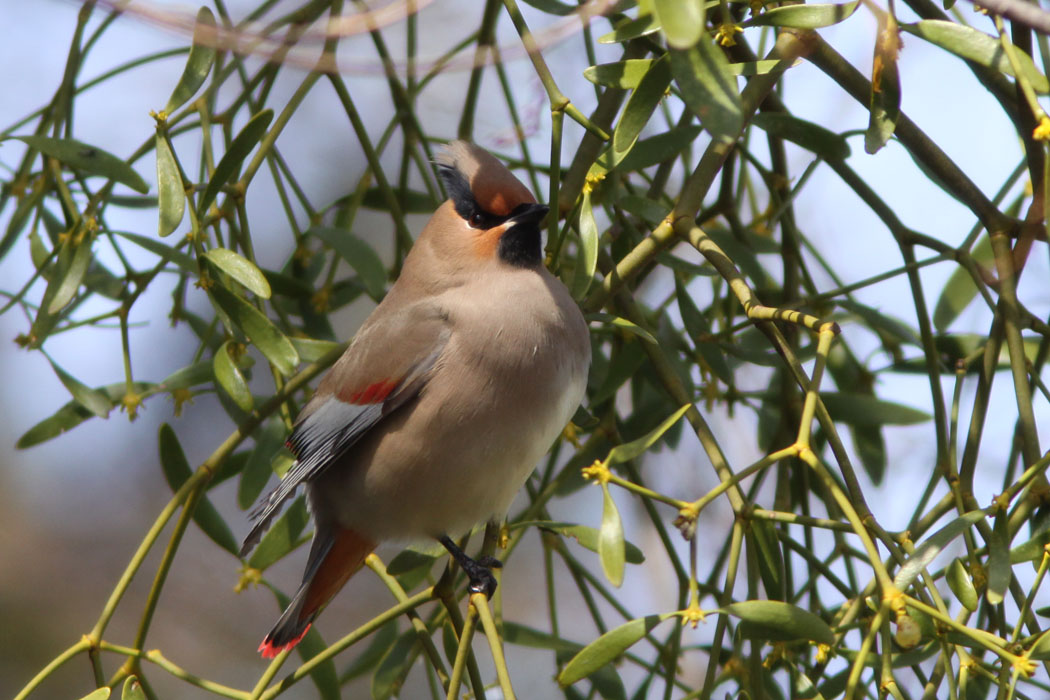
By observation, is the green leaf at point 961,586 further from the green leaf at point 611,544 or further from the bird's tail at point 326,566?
the bird's tail at point 326,566

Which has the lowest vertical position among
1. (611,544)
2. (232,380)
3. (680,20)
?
(611,544)

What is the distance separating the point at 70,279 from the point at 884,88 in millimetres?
1119

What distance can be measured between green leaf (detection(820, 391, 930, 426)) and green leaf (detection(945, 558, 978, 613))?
61 cm

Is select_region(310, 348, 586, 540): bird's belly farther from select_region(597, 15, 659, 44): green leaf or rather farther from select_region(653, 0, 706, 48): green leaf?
select_region(653, 0, 706, 48): green leaf

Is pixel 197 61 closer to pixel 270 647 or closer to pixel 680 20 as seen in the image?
pixel 680 20

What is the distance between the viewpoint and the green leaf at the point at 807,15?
132 centimetres

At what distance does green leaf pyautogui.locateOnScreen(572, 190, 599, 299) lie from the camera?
1528 millimetres

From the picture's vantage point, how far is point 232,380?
1.66 meters

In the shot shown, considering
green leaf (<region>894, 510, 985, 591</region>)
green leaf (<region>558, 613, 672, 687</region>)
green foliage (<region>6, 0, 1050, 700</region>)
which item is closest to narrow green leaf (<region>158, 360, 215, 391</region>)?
green foliage (<region>6, 0, 1050, 700</region>)

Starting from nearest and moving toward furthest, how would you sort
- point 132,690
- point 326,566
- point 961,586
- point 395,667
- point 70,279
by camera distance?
1. point 961,586
2. point 132,690
3. point 70,279
4. point 395,667
5. point 326,566

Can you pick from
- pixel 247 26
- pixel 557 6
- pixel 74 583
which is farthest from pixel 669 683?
pixel 74 583

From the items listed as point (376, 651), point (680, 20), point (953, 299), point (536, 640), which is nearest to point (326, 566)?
point (376, 651)

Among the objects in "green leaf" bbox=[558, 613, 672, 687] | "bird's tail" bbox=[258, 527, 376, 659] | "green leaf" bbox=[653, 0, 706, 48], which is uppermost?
"green leaf" bbox=[653, 0, 706, 48]

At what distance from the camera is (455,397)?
1949 millimetres
